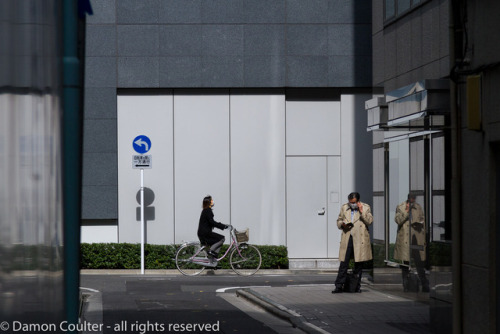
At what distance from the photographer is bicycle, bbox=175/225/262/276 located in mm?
19984

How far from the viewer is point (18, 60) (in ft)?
8.43

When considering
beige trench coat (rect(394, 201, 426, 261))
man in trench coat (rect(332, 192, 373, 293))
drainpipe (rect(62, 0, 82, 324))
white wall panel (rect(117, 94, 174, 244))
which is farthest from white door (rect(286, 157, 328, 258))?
drainpipe (rect(62, 0, 82, 324))

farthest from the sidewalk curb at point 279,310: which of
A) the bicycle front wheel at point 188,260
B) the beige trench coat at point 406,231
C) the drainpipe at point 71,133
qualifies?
the drainpipe at point 71,133

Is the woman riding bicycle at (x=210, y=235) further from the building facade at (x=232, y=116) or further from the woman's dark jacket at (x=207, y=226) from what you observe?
the building facade at (x=232, y=116)

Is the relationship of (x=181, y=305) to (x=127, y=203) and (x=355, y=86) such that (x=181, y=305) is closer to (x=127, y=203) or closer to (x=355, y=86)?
(x=127, y=203)

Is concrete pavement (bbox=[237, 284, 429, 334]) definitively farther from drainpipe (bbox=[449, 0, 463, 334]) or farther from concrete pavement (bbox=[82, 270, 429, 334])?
drainpipe (bbox=[449, 0, 463, 334])

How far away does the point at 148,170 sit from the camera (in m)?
22.5

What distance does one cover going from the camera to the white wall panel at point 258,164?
2261 centimetres

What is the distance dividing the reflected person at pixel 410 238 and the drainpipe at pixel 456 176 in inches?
60.7

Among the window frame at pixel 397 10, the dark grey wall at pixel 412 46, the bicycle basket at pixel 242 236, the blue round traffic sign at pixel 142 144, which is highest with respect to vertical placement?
the window frame at pixel 397 10

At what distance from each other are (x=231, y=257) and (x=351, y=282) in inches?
210

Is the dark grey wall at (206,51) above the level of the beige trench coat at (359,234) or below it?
above

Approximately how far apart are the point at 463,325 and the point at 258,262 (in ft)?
37.3

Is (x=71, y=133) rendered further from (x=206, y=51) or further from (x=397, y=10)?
(x=206, y=51)
